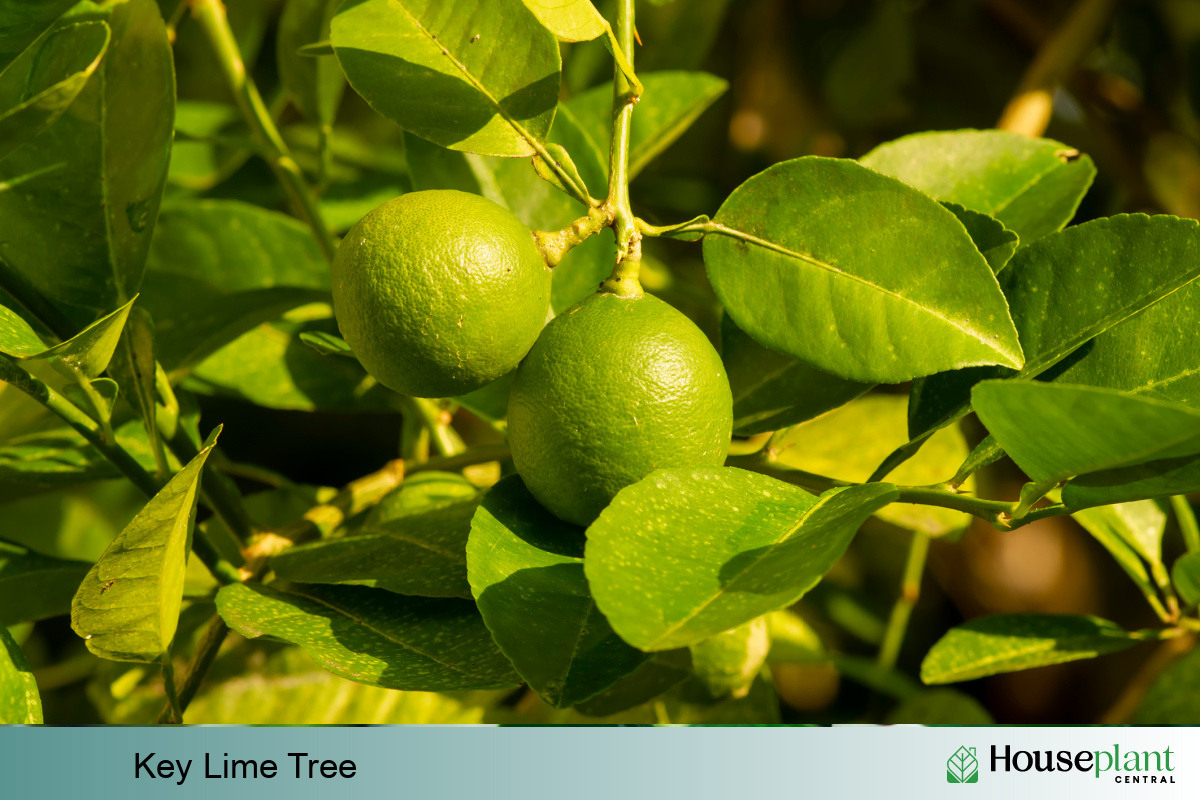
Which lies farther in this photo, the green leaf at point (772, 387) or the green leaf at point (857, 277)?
the green leaf at point (772, 387)

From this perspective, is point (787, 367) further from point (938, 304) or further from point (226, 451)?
point (226, 451)

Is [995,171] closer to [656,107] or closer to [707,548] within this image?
[656,107]

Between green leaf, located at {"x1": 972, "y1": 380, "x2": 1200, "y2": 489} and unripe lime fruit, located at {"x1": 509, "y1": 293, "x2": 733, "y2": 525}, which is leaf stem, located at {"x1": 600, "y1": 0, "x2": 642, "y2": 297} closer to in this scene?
unripe lime fruit, located at {"x1": 509, "y1": 293, "x2": 733, "y2": 525}

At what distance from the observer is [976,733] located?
0.68 m

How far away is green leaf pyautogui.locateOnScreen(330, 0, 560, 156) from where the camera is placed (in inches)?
23.6

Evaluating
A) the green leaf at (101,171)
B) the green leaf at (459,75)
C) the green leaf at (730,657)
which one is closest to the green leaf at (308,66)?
the green leaf at (101,171)

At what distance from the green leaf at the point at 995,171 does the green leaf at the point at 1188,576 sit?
32 centimetres

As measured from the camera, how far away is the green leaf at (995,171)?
76 centimetres

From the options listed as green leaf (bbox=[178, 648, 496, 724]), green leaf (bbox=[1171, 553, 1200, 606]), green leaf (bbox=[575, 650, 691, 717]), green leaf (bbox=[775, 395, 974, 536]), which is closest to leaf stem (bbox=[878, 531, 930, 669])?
green leaf (bbox=[775, 395, 974, 536])

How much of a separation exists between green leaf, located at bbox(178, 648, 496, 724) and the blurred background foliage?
0.14m

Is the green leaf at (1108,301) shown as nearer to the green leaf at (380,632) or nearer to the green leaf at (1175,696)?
the green leaf at (380,632)

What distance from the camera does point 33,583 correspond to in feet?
2.38

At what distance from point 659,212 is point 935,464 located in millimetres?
783

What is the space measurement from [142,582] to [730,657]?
52 cm
